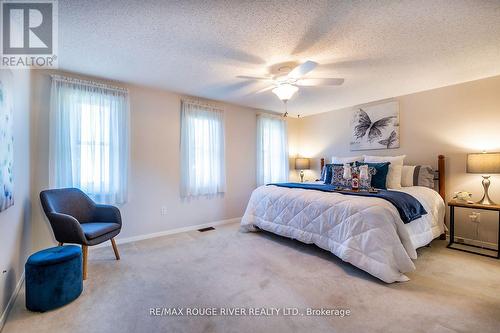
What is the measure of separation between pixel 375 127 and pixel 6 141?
499 cm

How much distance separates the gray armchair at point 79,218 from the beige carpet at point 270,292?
389 millimetres

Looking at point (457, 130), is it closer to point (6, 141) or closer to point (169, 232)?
point (169, 232)

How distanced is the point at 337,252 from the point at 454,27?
2.37 metres

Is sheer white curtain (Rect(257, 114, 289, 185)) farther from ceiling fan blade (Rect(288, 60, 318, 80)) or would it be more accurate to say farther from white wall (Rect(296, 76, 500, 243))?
ceiling fan blade (Rect(288, 60, 318, 80))

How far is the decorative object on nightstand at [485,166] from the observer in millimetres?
2803

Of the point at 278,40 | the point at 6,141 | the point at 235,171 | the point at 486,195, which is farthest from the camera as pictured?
the point at 235,171

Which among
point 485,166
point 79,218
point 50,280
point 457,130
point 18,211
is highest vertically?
point 457,130

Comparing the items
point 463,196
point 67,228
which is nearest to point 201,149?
point 67,228

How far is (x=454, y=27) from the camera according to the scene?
6.50ft

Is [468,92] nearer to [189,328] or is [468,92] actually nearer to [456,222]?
[456,222]

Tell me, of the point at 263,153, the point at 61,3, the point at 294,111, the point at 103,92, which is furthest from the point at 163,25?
the point at 294,111

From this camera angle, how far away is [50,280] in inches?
71.0

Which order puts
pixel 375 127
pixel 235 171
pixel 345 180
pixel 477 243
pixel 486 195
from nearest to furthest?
1. pixel 486 195
2. pixel 477 243
3. pixel 345 180
4. pixel 375 127
5. pixel 235 171

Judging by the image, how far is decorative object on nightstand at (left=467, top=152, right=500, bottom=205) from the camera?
2.80 metres
